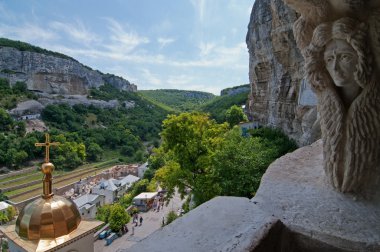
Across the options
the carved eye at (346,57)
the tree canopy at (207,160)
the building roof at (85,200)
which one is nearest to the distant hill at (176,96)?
the building roof at (85,200)

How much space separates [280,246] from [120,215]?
23524 mm

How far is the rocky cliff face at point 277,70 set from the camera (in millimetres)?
18156

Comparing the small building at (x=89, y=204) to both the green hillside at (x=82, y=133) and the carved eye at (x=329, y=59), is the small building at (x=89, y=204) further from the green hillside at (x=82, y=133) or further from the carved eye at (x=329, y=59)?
the carved eye at (x=329, y=59)

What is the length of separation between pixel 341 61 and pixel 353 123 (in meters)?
0.44

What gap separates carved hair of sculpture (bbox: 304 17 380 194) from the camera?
196 cm

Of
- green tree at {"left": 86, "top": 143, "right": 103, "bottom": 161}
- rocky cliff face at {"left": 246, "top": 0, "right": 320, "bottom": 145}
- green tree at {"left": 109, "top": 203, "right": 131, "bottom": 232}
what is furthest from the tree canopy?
green tree at {"left": 86, "top": 143, "right": 103, "bottom": 161}

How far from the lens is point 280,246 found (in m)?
1.61

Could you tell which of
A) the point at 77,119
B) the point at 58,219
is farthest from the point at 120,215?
the point at 77,119

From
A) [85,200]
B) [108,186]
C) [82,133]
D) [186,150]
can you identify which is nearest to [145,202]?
[85,200]

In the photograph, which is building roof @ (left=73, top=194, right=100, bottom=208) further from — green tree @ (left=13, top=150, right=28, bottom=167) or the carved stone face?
the carved stone face

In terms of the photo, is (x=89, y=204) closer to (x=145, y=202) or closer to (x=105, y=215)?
(x=105, y=215)

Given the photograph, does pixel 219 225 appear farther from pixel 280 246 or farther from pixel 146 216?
pixel 146 216

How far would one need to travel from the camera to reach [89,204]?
3609 centimetres

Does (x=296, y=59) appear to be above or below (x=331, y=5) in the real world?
above
